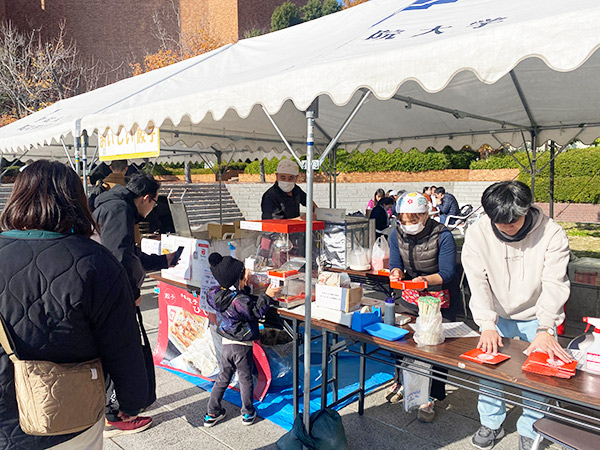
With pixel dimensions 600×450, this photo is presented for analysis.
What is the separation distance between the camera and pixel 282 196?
445 centimetres

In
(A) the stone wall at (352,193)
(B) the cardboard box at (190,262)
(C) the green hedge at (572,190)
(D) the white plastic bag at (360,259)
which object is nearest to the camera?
(B) the cardboard box at (190,262)

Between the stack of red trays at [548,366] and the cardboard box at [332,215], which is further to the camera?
the cardboard box at [332,215]

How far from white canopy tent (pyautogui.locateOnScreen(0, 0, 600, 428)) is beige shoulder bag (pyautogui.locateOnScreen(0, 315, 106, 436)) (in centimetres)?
138

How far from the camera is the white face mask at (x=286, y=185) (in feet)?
14.4

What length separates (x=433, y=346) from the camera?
2.27 m

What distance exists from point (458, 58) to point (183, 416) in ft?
9.96

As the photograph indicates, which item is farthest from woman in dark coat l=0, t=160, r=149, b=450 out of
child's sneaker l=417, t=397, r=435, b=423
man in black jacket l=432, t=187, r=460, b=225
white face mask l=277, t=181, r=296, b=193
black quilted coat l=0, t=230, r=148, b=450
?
man in black jacket l=432, t=187, r=460, b=225

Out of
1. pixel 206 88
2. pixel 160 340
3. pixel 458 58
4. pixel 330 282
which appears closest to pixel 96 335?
pixel 330 282

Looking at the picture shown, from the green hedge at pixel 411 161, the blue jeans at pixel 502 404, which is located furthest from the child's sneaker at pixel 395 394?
the green hedge at pixel 411 161

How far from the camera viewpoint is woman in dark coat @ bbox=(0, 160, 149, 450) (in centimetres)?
131

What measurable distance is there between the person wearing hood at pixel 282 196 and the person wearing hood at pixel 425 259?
1541 mm

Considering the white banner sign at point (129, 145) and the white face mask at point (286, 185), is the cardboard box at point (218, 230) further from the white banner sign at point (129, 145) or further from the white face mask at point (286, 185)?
the white banner sign at point (129, 145)

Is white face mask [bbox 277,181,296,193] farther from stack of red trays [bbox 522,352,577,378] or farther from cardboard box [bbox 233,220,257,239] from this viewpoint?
stack of red trays [bbox 522,352,577,378]

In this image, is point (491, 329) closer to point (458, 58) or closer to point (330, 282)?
point (330, 282)
